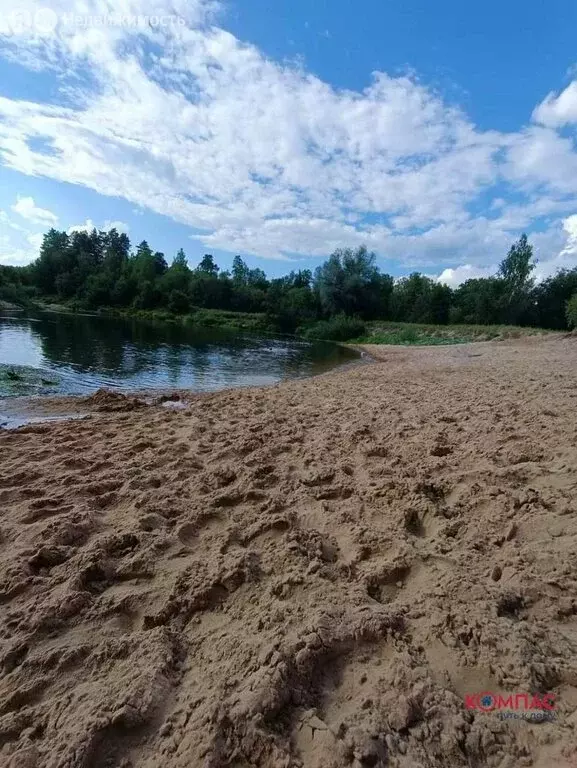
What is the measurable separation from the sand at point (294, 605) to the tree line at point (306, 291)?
37.6 m

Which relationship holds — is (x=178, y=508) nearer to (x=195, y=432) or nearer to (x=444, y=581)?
(x=444, y=581)

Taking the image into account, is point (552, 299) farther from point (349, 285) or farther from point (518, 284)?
point (349, 285)

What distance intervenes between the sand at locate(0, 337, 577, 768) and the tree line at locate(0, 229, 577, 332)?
37.6 m

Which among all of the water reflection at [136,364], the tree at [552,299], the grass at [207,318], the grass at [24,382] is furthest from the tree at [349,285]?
the grass at [24,382]

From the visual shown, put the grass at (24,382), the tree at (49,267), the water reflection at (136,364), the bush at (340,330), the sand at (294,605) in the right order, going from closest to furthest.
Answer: the sand at (294,605) → the grass at (24,382) → the water reflection at (136,364) → the bush at (340,330) → the tree at (49,267)

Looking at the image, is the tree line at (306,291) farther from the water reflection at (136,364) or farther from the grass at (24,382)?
the grass at (24,382)

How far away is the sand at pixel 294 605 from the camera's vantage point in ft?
5.76

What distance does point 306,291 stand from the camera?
2985 inches

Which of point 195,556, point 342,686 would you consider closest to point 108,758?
point 342,686

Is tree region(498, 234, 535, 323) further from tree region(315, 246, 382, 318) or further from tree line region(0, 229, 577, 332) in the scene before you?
tree region(315, 246, 382, 318)

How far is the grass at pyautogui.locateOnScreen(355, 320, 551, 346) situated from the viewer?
3694 centimetres

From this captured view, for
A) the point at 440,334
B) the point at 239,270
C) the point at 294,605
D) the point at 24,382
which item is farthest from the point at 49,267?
the point at 294,605

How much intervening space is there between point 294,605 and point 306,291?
7556cm

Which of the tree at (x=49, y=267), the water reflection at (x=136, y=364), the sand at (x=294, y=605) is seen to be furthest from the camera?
the tree at (x=49, y=267)
